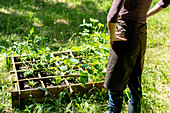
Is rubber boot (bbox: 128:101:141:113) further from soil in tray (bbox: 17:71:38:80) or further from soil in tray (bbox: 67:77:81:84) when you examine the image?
soil in tray (bbox: 17:71:38:80)

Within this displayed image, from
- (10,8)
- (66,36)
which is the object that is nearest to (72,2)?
(10,8)

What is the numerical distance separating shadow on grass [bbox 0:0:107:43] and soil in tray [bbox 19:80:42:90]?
1.71 m

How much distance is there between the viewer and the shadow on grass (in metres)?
5.23

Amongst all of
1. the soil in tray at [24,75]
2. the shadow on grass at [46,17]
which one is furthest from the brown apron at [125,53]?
the shadow on grass at [46,17]

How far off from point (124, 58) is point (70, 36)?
124 inches

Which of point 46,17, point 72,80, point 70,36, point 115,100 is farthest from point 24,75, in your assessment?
point 46,17

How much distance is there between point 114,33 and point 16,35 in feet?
11.1

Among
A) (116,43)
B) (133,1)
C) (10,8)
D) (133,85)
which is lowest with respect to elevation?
(133,85)

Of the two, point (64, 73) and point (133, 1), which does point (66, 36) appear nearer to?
point (64, 73)

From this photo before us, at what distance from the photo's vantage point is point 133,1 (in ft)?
6.55

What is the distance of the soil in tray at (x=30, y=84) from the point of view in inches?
127

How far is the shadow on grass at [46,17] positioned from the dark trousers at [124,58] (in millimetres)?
2835

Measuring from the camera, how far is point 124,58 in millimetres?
2201

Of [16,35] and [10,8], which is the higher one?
[10,8]
